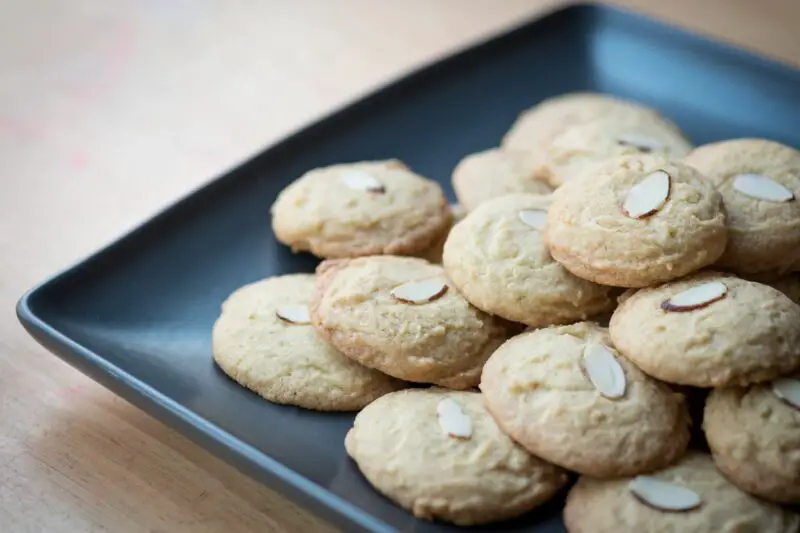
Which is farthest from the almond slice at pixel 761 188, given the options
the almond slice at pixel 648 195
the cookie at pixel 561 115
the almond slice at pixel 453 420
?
the almond slice at pixel 453 420

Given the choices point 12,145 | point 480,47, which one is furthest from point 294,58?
point 12,145

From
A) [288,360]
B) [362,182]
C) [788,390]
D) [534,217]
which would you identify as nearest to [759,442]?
[788,390]

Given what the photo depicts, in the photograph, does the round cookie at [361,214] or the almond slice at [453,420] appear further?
the round cookie at [361,214]

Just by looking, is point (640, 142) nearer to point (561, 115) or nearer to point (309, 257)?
point (561, 115)

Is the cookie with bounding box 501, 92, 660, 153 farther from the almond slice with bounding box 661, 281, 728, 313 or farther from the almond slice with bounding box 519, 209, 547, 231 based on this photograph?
the almond slice with bounding box 661, 281, 728, 313

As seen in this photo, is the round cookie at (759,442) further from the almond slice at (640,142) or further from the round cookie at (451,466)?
the almond slice at (640,142)

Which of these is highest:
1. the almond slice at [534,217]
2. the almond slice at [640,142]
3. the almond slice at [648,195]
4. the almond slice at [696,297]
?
the almond slice at [648,195]

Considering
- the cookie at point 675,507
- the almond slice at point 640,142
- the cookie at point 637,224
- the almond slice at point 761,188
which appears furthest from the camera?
the almond slice at point 640,142
